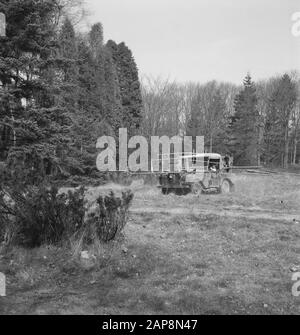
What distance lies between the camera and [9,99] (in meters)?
15.6

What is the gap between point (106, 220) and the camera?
297 inches

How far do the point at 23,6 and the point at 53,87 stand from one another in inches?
119

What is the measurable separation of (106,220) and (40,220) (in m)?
1.11

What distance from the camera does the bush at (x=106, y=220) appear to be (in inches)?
293

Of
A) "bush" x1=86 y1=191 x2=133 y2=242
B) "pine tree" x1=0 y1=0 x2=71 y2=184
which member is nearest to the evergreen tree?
"pine tree" x1=0 y1=0 x2=71 y2=184

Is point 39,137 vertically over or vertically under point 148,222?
over

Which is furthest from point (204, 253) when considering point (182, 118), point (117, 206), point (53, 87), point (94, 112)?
Result: point (182, 118)

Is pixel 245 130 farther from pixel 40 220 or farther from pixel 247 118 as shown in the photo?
pixel 40 220

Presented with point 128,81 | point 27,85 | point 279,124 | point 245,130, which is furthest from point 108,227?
point 279,124

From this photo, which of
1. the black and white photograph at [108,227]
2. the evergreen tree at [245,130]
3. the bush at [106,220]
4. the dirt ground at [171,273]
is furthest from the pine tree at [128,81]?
the bush at [106,220]

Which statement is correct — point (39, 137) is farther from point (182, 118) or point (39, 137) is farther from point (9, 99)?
Answer: point (182, 118)
